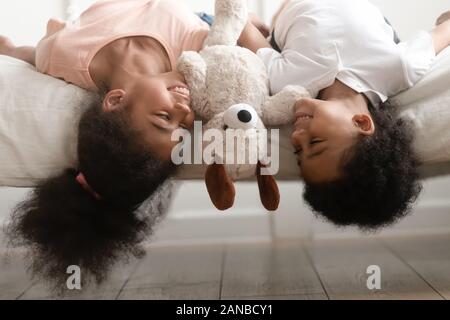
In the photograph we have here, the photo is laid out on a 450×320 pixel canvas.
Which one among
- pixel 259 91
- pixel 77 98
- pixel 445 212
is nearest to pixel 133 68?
pixel 77 98

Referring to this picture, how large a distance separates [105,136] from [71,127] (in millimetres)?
71

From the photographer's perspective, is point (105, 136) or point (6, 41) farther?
point (6, 41)

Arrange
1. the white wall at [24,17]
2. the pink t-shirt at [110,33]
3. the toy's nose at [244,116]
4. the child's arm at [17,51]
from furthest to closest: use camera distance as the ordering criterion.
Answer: the white wall at [24,17] → the child's arm at [17,51] → the pink t-shirt at [110,33] → the toy's nose at [244,116]

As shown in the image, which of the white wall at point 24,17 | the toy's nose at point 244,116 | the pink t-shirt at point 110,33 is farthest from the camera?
the white wall at point 24,17

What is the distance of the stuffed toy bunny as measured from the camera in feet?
2.44

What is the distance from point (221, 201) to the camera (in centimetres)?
76

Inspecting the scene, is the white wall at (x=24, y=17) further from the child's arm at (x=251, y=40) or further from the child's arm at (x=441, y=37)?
the child's arm at (x=441, y=37)

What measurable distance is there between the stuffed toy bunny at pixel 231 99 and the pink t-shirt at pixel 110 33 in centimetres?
8

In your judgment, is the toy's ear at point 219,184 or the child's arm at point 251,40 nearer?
the toy's ear at point 219,184

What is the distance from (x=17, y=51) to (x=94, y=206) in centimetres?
46

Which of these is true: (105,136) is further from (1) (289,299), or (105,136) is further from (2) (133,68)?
(1) (289,299)

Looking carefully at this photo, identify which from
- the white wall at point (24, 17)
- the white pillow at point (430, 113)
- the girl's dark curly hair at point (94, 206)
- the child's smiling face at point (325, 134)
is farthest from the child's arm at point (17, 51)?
the white pillow at point (430, 113)

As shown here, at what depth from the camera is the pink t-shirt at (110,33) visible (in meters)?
0.87

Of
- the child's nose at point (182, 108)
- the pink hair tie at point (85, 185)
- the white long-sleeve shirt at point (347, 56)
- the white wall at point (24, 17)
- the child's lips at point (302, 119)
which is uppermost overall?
the white long-sleeve shirt at point (347, 56)
